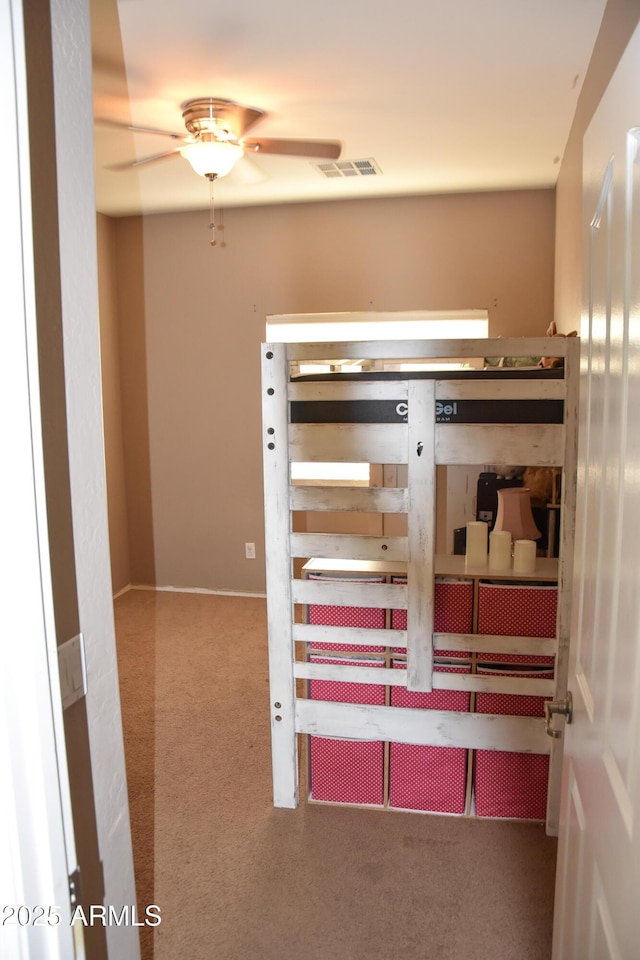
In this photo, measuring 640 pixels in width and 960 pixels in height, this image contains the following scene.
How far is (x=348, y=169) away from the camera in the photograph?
3.98m

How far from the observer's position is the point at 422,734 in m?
2.53

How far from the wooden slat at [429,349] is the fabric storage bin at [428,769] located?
1.10 meters

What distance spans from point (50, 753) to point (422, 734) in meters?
1.91

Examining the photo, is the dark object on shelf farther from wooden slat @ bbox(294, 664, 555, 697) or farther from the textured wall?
the textured wall

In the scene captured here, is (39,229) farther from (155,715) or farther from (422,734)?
(155,715)

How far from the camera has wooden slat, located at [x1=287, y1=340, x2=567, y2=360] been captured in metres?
2.25

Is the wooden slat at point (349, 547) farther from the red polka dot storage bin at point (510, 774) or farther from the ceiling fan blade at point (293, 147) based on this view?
the ceiling fan blade at point (293, 147)

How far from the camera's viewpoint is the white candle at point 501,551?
8.27 ft

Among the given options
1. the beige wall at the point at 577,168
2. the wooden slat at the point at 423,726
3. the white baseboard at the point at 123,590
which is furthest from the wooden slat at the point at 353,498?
the white baseboard at the point at 123,590

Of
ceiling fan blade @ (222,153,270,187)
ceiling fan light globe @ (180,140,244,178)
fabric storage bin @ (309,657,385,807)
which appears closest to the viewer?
fabric storage bin @ (309,657,385,807)

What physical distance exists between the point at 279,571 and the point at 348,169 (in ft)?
8.40

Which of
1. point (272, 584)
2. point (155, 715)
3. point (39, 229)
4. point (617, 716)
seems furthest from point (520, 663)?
point (39, 229)

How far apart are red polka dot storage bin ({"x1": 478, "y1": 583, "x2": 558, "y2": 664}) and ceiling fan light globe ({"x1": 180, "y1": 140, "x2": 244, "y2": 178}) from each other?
2.09 m

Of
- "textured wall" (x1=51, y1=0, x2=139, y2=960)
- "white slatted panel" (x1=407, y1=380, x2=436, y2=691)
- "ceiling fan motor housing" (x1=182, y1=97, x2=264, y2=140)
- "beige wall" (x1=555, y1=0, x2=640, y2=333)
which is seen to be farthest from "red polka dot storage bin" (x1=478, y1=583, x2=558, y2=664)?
"ceiling fan motor housing" (x1=182, y1=97, x2=264, y2=140)
